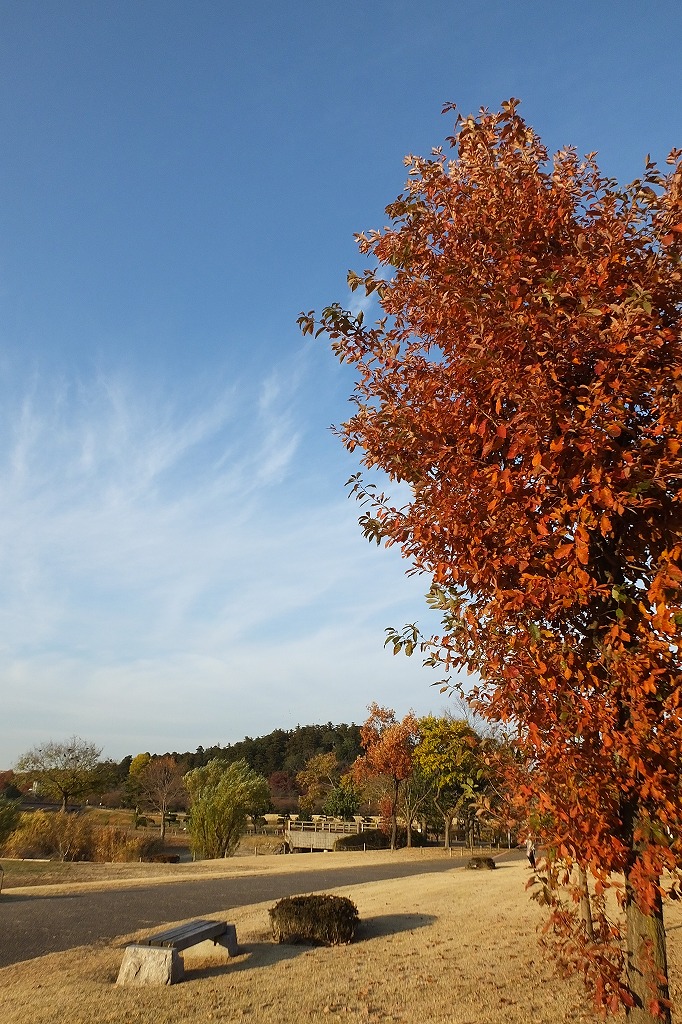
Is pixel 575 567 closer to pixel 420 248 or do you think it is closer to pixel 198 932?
pixel 420 248

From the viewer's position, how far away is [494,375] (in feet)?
11.1

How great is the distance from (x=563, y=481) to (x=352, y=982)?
6457 millimetres

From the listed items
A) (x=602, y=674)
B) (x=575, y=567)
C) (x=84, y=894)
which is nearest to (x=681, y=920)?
(x=602, y=674)

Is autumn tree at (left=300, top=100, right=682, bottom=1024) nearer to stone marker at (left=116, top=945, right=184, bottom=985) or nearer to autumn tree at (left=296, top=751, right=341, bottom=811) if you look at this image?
stone marker at (left=116, top=945, right=184, bottom=985)

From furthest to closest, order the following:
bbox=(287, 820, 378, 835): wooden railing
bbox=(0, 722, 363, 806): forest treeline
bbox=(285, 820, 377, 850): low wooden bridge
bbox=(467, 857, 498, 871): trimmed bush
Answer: bbox=(0, 722, 363, 806): forest treeline < bbox=(287, 820, 378, 835): wooden railing < bbox=(285, 820, 377, 850): low wooden bridge < bbox=(467, 857, 498, 871): trimmed bush

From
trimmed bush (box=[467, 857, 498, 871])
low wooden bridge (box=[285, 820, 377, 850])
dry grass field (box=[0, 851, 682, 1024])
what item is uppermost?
dry grass field (box=[0, 851, 682, 1024])

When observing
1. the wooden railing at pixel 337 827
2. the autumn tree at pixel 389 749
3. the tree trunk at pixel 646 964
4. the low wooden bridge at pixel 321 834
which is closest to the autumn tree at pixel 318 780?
the wooden railing at pixel 337 827

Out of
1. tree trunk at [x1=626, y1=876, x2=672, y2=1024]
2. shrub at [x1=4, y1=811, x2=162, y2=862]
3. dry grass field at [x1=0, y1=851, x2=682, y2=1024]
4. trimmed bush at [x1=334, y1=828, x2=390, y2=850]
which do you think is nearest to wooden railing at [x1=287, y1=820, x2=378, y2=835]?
trimmed bush at [x1=334, y1=828, x2=390, y2=850]

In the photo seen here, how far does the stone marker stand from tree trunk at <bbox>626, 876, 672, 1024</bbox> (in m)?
5.74

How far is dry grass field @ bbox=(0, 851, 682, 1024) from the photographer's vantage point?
5.98m

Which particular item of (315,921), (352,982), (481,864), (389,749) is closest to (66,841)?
(389,749)

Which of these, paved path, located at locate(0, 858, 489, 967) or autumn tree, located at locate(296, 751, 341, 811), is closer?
paved path, located at locate(0, 858, 489, 967)

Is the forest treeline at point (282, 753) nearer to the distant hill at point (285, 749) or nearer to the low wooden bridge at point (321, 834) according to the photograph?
the distant hill at point (285, 749)

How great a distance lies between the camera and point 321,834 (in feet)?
125
